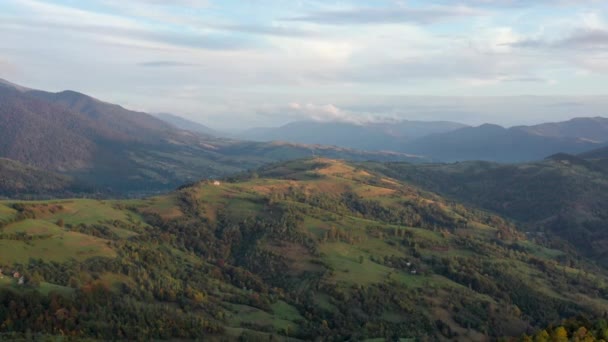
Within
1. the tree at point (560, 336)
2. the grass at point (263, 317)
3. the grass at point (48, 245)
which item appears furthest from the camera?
the grass at point (48, 245)

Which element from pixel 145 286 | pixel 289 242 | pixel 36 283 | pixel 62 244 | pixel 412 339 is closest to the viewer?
pixel 36 283

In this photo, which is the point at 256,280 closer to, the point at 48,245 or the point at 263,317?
the point at 263,317

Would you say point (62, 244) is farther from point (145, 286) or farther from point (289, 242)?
point (289, 242)

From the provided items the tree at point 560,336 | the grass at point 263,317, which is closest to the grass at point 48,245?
the grass at point 263,317

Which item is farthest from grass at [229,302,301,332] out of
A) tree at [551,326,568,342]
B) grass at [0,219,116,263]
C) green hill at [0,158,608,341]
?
tree at [551,326,568,342]

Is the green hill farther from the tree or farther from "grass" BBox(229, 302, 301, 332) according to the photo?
the tree

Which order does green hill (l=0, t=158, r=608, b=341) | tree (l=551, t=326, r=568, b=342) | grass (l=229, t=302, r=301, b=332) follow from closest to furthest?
tree (l=551, t=326, r=568, b=342), green hill (l=0, t=158, r=608, b=341), grass (l=229, t=302, r=301, b=332)

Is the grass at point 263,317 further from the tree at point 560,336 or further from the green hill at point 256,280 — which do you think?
→ the tree at point 560,336

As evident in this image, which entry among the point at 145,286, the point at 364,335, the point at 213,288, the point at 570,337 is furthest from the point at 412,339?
the point at 145,286
